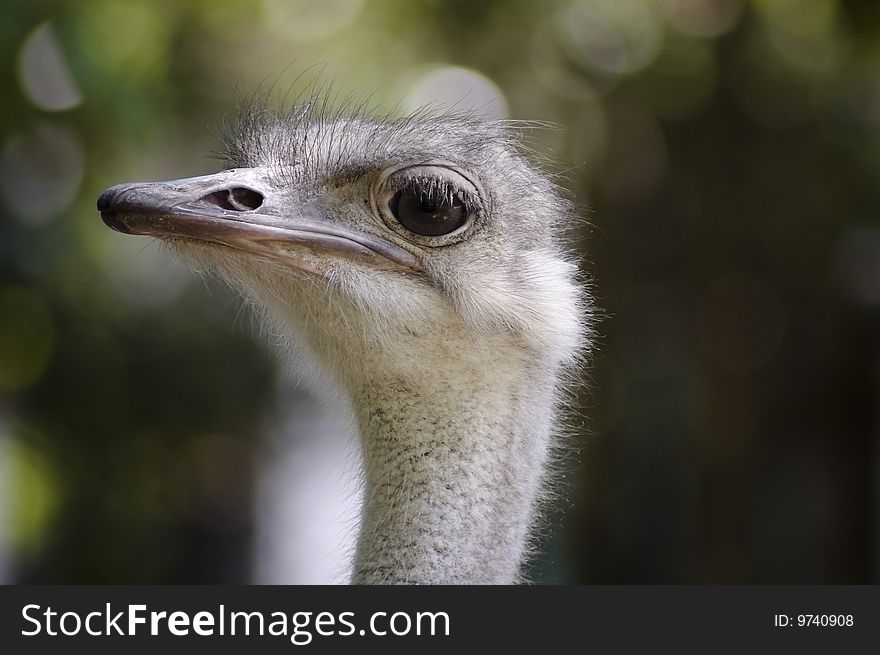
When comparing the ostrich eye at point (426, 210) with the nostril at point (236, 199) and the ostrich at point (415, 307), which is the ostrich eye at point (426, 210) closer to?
the ostrich at point (415, 307)

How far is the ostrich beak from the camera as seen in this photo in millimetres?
1928

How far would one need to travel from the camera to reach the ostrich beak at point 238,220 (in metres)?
1.93

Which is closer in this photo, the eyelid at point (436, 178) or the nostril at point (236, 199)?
the nostril at point (236, 199)

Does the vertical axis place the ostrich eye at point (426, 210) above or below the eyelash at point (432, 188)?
below

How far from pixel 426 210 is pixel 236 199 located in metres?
0.33

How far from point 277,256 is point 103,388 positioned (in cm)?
598

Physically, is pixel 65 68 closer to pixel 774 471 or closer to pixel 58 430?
pixel 58 430

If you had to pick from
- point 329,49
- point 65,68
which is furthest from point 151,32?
point 329,49

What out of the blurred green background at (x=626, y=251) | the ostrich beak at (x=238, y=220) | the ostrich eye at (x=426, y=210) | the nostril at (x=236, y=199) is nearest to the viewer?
the ostrich beak at (x=238, y=220)

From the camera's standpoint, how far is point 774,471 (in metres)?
8.69

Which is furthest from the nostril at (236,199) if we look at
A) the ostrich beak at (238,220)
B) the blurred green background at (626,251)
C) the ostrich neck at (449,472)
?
the blurred green background at (626,251)

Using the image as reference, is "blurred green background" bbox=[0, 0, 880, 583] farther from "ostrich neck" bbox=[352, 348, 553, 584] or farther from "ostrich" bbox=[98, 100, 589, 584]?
"ostrich neck" bbox=[352, 348, 553, 584]

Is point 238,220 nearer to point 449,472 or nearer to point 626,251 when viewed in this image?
point 449,472

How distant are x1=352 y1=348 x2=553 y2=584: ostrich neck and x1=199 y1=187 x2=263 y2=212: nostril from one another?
39cm
